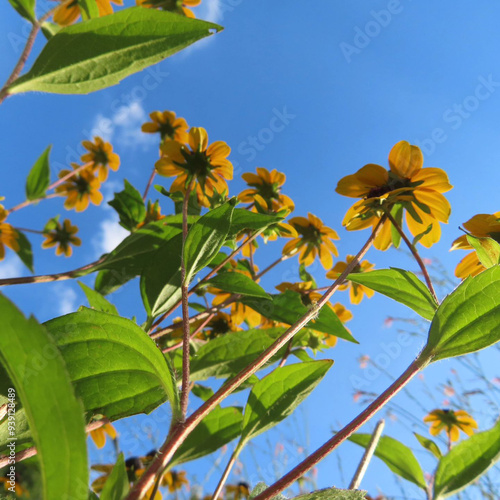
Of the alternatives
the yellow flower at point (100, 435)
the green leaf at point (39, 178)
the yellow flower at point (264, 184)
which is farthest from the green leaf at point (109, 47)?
the green leaf at point (39, 178)

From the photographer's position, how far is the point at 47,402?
0.24 metres

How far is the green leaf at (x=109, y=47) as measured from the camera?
50 centimetres

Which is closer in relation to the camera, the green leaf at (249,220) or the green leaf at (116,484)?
the green leaf at (116,484)

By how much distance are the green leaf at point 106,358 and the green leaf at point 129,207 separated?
0.78 m

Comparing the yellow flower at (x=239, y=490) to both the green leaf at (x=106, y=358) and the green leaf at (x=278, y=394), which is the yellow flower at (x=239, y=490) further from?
the green leaf at (x=106, y=358)

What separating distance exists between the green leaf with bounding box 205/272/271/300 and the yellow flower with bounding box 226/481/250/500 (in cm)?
139

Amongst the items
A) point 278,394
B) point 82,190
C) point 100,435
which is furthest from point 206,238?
point 82,190

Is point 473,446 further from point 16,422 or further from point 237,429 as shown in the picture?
point 16,422

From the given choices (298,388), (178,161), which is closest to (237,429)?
(298,388)

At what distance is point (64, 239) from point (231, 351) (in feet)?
5.82

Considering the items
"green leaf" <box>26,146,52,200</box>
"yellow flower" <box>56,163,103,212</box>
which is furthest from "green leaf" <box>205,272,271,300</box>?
"yellow flower" <box>56,163,103,212</box>

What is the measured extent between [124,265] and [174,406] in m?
0.57

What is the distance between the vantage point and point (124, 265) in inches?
37.4

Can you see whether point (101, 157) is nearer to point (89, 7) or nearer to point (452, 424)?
point (89, 7)
